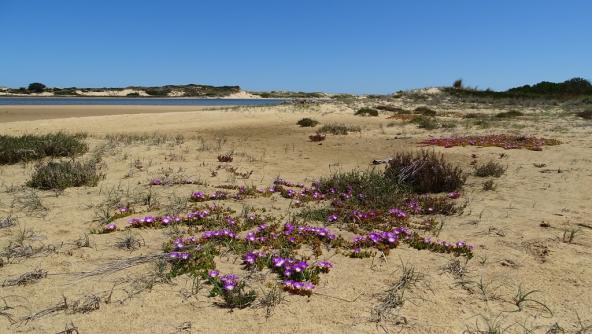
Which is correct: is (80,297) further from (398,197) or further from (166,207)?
(398,197)

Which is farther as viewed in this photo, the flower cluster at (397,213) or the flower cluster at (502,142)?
the flower cluster at (502,142)

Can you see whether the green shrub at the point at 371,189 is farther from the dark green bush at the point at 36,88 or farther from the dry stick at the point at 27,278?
the dark green bush at the point at 36,88

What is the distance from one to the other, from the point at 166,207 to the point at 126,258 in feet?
5.48

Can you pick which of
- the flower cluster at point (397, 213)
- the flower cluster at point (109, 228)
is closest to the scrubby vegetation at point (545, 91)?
the flower cluster at point (397, 213)

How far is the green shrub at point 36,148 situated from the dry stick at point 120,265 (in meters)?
6.37

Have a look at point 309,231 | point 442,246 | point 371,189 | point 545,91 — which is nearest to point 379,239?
point 442,246

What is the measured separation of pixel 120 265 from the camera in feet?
13.0

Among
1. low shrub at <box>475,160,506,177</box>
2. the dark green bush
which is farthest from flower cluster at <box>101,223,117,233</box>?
the dark green bush

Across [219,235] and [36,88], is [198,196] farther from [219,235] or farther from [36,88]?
[36,88]

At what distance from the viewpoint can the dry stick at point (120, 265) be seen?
12.5 ft

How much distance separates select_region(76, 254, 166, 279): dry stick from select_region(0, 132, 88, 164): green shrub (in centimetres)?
637

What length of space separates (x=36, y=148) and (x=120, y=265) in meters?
6.86

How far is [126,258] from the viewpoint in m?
4.17

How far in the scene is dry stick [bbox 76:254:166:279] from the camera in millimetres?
3818
